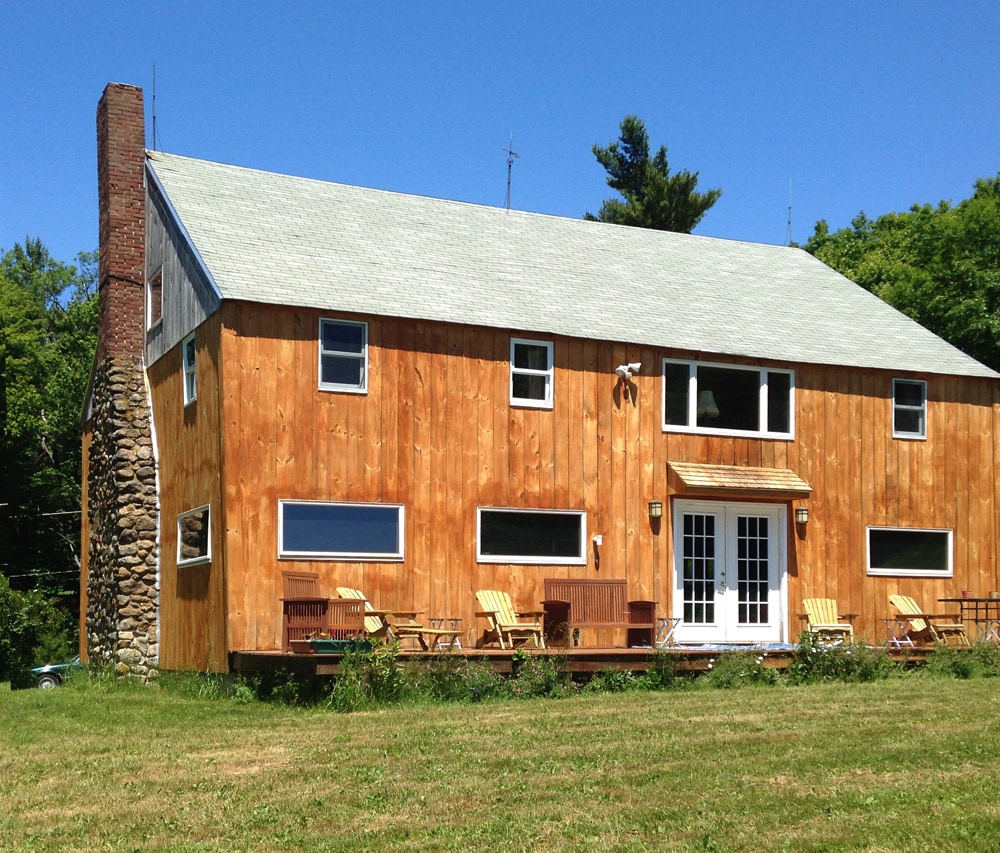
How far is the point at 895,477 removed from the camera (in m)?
21.4

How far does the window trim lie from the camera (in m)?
21.0

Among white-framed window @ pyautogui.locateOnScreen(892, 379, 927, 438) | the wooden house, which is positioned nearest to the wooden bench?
the wooden house

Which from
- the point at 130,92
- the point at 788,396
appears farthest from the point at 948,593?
the point at 130,92

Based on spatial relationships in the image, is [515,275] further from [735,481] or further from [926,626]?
[926,626]

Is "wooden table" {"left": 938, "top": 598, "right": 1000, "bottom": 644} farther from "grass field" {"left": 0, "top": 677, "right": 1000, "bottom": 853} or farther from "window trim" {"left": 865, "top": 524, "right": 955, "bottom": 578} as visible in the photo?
"grass field" {"left": 0, "top": 677, "right": 1000, "bottom": 853}

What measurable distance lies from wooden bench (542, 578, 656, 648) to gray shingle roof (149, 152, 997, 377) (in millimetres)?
3674

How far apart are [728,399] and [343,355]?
6.10 metres

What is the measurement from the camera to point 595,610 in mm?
17672

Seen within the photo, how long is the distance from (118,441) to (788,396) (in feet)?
33.7

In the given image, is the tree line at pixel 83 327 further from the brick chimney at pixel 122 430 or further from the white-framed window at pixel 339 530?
the white-framed window at pixel 339 530

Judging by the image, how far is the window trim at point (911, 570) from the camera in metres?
21.0

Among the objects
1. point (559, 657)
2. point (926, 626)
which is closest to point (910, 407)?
point (926, 626)

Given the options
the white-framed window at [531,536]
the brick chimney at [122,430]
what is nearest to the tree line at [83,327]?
the brick chimney at [122,430]

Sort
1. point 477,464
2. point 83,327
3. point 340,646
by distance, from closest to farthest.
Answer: point 340,646 < point 477,464 < point 83,327
